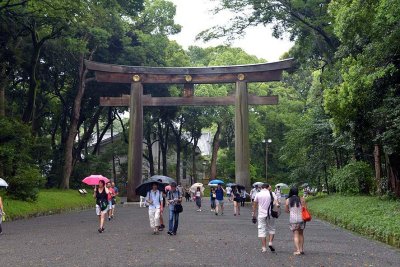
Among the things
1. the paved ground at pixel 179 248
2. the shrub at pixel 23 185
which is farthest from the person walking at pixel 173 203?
the shrub at pixel 23 185

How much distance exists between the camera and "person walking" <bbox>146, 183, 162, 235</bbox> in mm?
14141

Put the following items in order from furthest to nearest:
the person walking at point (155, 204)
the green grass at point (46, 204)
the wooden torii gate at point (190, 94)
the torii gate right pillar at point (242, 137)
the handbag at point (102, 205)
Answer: the wooden torii gate at point (190, 94), the torii gate right pillar at point (242, 137), the green grass at point (46, 204), the handbag at point (102, 205), the person walking at point (155, 204)

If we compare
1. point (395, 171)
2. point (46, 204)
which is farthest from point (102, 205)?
point (395, 171)

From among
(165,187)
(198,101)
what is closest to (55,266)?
(165,187)

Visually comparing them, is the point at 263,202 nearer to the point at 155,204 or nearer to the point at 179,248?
the point at 179,248

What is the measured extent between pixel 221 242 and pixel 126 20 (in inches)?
1089

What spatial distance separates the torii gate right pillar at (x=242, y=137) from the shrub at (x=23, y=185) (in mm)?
12074

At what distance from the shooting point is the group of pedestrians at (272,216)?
34.1 ft

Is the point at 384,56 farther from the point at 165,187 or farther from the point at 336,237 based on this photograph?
the point at 165,187

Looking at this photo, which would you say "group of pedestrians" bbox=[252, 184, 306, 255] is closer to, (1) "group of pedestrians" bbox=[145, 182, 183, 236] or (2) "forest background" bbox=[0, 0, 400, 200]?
(1) "group of pedestrians" bbox=[145, 182, 183, 236]

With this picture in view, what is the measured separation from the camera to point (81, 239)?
41.8ft

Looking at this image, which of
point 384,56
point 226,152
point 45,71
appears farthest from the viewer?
point 226,152

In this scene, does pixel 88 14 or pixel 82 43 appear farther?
pixel 82 43

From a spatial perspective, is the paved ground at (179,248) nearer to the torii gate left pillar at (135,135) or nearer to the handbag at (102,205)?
the handbag at (102,205)
